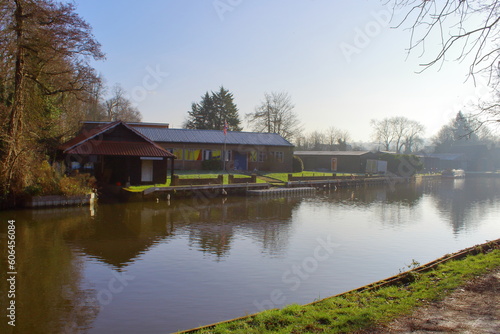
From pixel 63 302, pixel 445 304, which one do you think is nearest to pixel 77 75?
pixel 63 302

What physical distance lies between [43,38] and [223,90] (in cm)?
4351

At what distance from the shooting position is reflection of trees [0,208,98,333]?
6.74m

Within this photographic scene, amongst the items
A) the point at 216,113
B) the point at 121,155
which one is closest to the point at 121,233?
the point at 121,155

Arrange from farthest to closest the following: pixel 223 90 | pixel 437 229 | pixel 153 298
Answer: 1. pixel 223 90
2. pixel 437 229
3. pixel 153 298

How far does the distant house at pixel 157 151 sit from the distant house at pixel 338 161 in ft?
37.3

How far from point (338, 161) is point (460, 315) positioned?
4594cm

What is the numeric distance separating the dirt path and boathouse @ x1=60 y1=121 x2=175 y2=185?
2092 centimetres

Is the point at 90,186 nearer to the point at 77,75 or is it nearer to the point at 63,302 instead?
the point at 77,75

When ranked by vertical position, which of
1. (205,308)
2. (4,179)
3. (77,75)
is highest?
(77,75)

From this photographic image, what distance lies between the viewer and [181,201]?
23.5 m

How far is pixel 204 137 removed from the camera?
37.2m

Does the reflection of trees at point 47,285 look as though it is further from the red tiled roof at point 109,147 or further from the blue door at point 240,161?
the blue door at point 240,161

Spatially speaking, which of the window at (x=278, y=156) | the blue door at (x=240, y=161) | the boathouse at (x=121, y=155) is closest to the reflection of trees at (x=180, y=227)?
the boathouse at (x=121, y=155)

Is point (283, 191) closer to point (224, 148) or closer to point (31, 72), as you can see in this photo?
point (224, 148)
